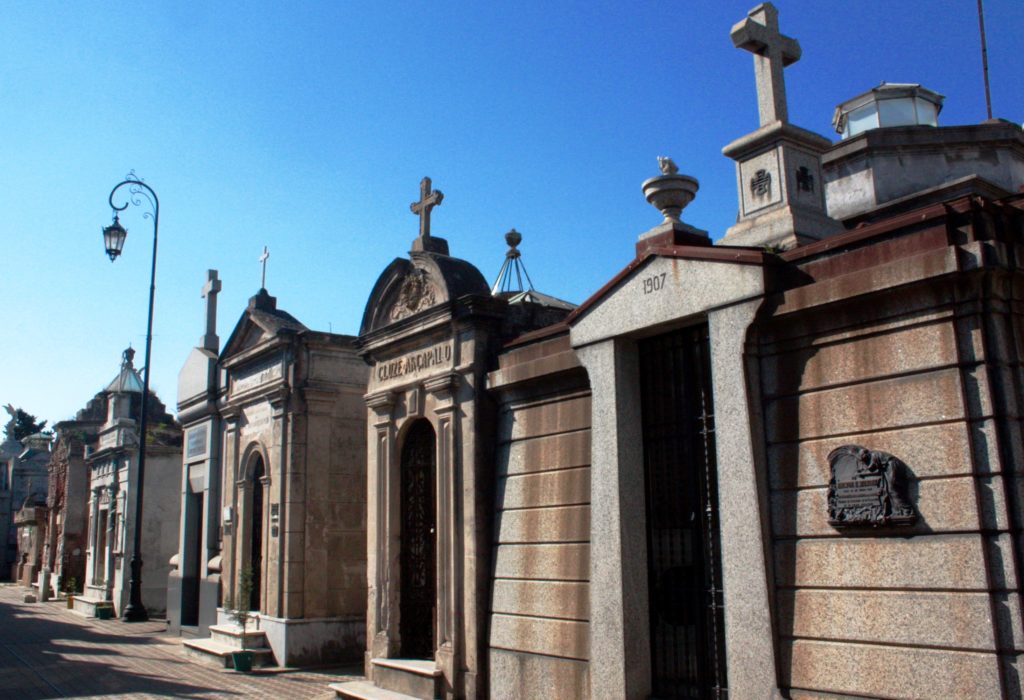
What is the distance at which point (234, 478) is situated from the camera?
50.0 ft

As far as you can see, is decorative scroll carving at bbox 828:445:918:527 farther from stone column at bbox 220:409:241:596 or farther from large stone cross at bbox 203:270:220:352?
large stone cross at bbox 203:270:220:352

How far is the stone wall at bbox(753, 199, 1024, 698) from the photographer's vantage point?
5047 millimetres

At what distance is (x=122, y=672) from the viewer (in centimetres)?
1266

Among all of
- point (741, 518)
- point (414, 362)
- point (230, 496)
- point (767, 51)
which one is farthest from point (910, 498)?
point (230, 496)

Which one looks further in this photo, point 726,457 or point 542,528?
point 542,528

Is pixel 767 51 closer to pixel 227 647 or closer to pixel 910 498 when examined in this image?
pixel 910 498

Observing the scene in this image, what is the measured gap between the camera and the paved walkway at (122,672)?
1101 centimetres

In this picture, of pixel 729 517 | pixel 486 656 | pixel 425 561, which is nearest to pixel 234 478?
pixel 425 561

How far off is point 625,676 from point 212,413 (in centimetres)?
1142

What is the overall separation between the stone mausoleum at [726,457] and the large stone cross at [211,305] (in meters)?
7.35

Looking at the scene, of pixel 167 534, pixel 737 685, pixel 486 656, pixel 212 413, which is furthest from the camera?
pixel 167 534

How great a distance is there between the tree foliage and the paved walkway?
53944 mm

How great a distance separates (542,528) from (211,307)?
38.8 feet

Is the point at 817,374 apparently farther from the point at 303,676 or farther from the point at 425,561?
the point at 303,676
